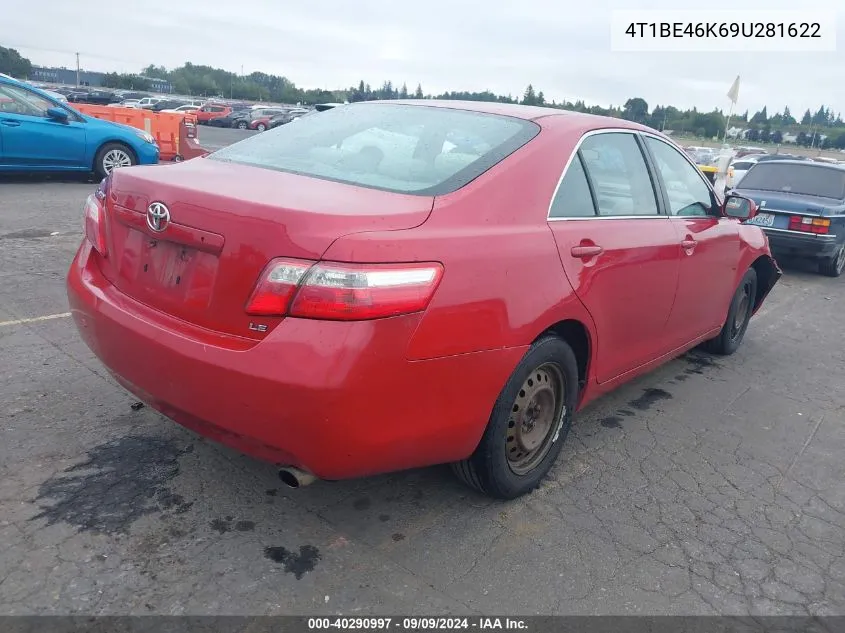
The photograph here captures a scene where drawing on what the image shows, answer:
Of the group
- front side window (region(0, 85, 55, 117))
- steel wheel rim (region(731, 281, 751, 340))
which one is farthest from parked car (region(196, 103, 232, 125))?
steel wheel rim (region(731, 281, 751, 340))

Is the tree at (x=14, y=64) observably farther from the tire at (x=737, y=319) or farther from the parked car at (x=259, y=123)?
the tire at (x=737, y=319)

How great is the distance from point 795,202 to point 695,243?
6.32 meters

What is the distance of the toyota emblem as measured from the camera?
2.57 m

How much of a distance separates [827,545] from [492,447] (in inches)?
59.3

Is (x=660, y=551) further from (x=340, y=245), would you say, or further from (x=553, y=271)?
(x=340, y=245)

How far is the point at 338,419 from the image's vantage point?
228 centimetres

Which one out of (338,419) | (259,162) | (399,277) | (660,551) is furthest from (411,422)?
(259,162)

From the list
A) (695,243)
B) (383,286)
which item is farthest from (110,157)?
(383,286)

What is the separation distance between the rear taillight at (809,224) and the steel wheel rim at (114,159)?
32.9ft

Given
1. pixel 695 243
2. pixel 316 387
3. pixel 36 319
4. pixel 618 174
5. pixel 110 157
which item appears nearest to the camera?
pixel 316 387

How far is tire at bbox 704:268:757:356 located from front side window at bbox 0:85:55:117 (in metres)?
9.91

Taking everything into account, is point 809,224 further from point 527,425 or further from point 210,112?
point 210,112

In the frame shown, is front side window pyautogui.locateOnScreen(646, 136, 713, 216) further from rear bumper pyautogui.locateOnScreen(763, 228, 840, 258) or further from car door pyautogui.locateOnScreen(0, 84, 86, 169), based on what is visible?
car door pyautogui.locateOnScreen(0, 84, 86, 169)

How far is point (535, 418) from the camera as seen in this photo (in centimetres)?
318
